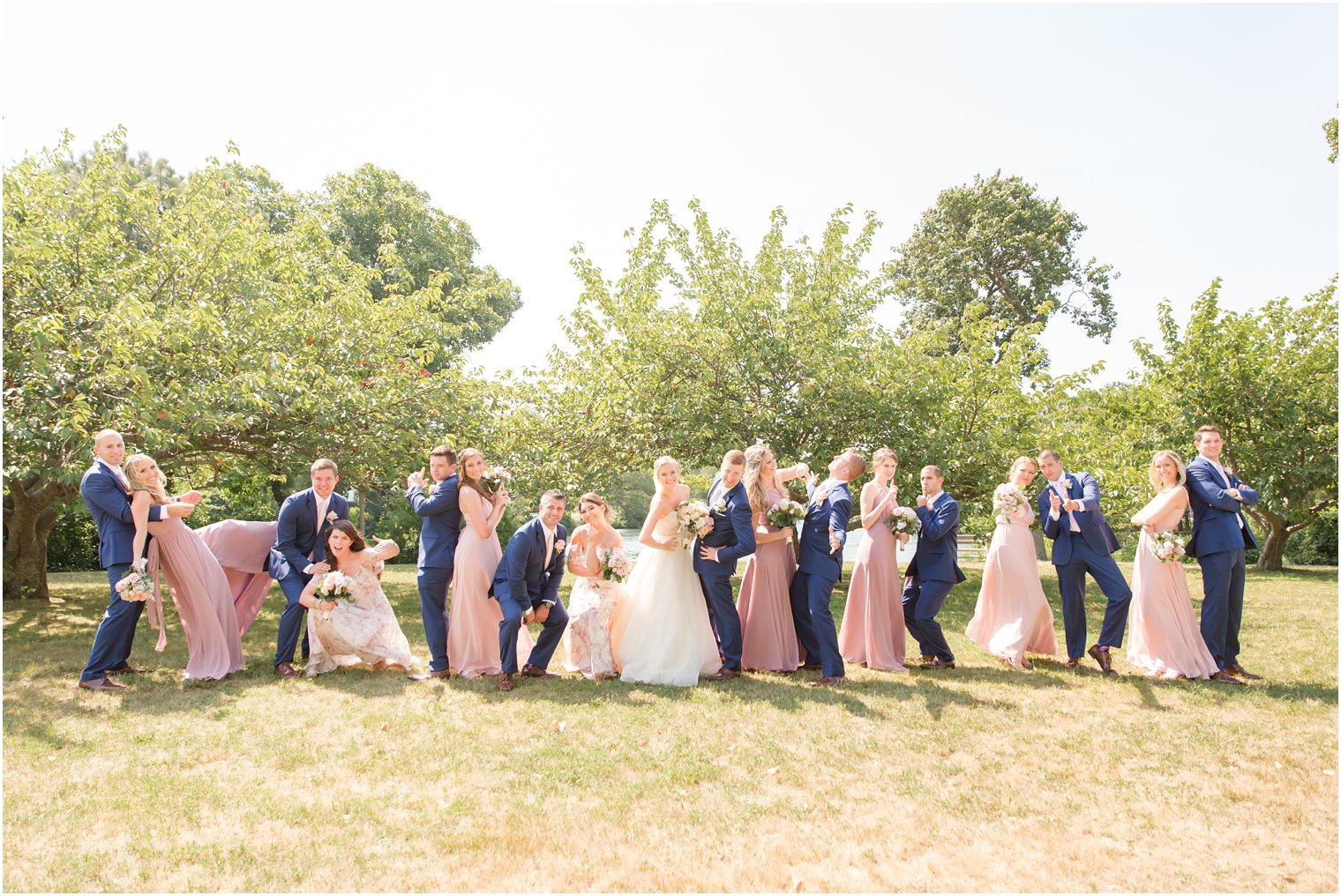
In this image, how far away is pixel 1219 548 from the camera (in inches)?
310

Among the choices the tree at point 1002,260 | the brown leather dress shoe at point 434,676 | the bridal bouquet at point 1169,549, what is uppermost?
the tree at point 1002,260

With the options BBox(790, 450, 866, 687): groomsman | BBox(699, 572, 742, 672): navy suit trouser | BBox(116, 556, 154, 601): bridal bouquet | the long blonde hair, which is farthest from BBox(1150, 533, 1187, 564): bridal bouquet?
the long blonde hair

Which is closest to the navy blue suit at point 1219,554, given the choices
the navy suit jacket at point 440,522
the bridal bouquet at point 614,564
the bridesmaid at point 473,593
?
the bridal bouquet at point 614,564

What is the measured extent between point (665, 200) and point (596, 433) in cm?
473

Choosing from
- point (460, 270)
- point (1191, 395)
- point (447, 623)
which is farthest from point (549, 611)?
point (460, 270)

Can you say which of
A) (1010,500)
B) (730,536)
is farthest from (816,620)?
(1010,500)

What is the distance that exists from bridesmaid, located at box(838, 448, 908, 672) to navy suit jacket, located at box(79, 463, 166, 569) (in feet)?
21.2

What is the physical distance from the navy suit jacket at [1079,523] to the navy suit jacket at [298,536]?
7.05m

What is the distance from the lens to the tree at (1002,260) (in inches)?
1289

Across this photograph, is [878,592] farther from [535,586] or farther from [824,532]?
[535,586]

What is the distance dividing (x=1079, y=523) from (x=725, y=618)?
3.64m

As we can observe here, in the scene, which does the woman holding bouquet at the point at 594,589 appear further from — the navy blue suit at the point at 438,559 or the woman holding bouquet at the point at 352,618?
the woman holding bouquet at the point at 352,618

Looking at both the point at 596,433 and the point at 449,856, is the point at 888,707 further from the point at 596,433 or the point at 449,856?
the point at 596,433

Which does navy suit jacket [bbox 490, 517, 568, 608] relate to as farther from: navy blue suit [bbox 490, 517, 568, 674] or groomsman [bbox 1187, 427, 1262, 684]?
groomsman [bbox 1187, 427, 1262, 684]
